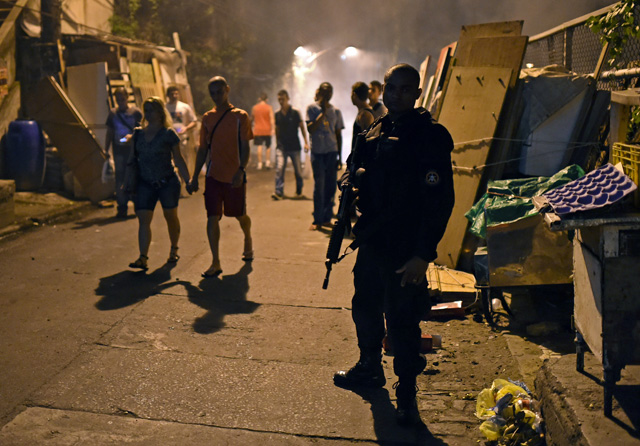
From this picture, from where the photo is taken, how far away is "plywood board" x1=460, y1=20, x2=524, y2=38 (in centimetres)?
761

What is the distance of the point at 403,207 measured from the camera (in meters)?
4.02

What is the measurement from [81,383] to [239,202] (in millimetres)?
3249

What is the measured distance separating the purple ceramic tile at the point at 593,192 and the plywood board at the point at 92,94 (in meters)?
11.1

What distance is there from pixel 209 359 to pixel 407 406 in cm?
165

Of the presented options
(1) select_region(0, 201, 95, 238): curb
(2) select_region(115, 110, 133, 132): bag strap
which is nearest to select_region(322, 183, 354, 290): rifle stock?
(1) select_region(0, 201, 95, 238): curb

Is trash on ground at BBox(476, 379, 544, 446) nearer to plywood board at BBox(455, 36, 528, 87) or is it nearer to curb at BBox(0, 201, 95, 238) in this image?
plywood board at BBox(455, 36, 528, 87)

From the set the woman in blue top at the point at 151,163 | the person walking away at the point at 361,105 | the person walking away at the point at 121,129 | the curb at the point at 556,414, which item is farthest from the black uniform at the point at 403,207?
the person walking away at the point at 121,129

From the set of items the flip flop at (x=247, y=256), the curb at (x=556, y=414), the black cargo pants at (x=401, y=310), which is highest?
the black cargo pants at (x=401, y=310)

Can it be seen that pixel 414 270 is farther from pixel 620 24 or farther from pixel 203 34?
pixel 203 34

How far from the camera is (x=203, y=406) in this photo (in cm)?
432

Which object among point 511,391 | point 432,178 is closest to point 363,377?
point 511,391

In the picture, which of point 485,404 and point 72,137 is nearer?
point 485,404

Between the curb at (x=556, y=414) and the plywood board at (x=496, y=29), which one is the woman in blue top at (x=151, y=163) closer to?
the plywood board at (x=496, y=29)

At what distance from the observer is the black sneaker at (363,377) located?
458 cm
